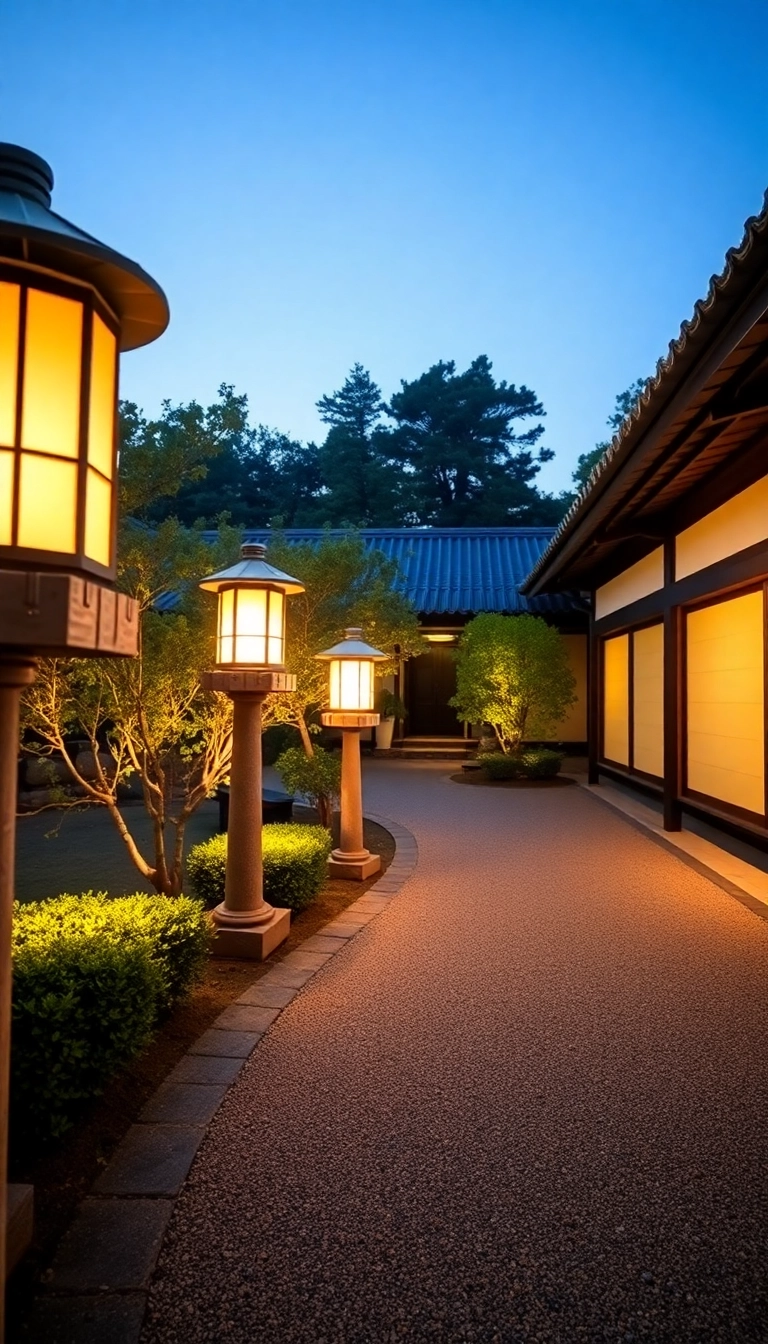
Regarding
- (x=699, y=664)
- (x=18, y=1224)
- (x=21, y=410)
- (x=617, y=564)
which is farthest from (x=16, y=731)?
(x=617, y=564)

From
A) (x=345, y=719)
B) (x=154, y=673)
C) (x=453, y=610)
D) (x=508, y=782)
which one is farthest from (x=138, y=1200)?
(x=453, y=610)

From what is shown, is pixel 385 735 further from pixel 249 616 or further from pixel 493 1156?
pixel 493 1156

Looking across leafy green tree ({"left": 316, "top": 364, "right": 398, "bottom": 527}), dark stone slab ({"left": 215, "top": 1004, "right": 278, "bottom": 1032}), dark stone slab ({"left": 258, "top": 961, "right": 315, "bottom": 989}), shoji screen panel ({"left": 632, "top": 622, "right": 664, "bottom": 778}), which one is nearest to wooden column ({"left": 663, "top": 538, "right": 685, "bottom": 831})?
shoji screen panel ({"left": 632, "top": 622, "right": 664, "bottom": 778})

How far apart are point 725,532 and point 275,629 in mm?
4077

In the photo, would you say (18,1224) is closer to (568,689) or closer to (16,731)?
(16,731)

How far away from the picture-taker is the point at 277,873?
478 centimetres

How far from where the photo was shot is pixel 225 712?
190 inches

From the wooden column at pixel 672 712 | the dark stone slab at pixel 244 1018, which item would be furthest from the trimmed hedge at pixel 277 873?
the wooden column at pixel 672 712

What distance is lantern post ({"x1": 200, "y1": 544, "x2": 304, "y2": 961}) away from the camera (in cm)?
410

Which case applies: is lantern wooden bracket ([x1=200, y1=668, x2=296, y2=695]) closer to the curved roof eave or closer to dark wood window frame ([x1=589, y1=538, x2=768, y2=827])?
the curved roof eave

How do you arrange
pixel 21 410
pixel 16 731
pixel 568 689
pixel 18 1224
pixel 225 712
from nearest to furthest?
1. pixel 21 410
2. pixel 16 731
3. pixel 18 1224
4. pixel 225 712
5. pixel 568 689

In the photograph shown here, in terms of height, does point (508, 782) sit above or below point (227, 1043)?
above

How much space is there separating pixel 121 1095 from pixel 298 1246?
1.00 meters

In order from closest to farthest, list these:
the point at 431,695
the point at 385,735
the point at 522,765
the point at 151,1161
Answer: the point at 151,1161 → the point at 522,765 → the point at 385,735 → the point at 431,695
